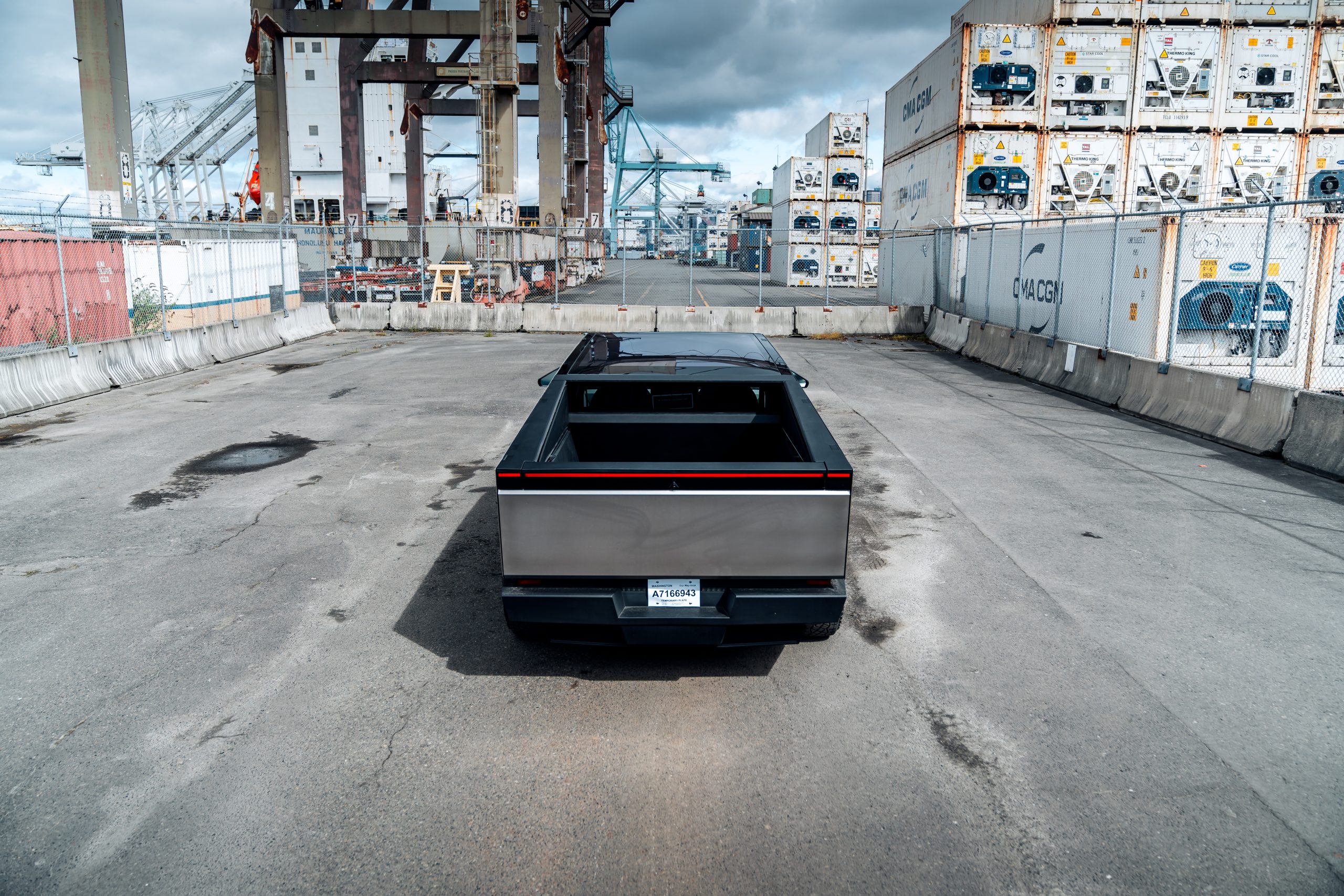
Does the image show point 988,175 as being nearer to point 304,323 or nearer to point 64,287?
point 304,323

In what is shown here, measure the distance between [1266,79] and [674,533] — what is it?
22.5 m

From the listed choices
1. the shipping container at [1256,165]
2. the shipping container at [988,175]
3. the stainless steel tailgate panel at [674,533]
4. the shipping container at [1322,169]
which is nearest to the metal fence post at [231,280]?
the shipping container at [988,175]

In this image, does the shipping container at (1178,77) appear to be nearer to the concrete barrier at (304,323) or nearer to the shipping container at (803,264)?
the concrete barrier at (304,323)

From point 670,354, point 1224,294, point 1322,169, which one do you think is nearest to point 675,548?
point 670,354

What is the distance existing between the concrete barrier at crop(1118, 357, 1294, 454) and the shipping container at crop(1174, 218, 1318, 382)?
143 centimetres

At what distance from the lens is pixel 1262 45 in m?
20.0

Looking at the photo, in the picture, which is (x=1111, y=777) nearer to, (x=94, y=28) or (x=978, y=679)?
(x=978, y=679)

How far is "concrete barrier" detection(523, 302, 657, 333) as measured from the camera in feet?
77.3

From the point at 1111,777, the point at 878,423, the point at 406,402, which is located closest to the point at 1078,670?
the point at 1111,777

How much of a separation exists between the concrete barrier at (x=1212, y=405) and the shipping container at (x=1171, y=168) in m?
10.7

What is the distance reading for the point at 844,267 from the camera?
4344 centimetres

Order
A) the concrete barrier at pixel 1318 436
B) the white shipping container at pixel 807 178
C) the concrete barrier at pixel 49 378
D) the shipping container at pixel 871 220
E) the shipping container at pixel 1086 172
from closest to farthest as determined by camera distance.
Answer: the concrete barrier at pixel 1318 436, the concrete barrier at pixel 49 378, the shipping container at pixel 1086 172, the white shipping container at pixel 807 178, the shipping container at pixel 871 220

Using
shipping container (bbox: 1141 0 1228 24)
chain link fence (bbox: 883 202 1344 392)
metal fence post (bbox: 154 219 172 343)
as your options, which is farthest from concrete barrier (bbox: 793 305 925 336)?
metal fence post (bbox: 154 219 172 343)

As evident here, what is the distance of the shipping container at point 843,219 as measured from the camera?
42188mm
